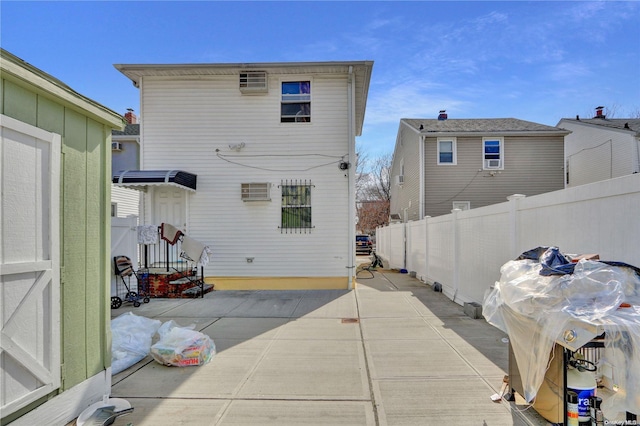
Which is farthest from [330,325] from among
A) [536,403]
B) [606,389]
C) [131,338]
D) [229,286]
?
[229,286]

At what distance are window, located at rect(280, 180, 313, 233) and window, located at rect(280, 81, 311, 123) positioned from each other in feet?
5.82

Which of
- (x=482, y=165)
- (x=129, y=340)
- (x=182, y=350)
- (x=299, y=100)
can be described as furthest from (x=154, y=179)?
(x=482, y=165)

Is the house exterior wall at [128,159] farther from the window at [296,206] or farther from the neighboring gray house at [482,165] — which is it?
the neighboring gray house at [482,165]

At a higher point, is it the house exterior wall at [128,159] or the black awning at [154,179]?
the house exterior wall at [128,159]

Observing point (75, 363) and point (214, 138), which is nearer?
point (75, 363)

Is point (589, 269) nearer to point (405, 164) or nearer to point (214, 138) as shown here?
point (214, 138)

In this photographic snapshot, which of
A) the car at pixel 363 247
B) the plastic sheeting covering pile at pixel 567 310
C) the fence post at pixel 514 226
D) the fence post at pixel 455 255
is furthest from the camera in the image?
the car at pixel 363 247

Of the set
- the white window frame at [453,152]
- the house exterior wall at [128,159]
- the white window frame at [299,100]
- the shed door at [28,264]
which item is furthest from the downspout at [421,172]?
the shed door at [28,264]

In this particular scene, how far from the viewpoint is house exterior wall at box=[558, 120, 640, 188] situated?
14.6 m

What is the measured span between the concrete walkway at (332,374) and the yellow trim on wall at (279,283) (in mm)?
2554

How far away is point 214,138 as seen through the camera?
378 inches

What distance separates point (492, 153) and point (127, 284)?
48.4ft

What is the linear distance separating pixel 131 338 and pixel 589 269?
4.84 meters

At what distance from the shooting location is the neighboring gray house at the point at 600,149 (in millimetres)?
14531
